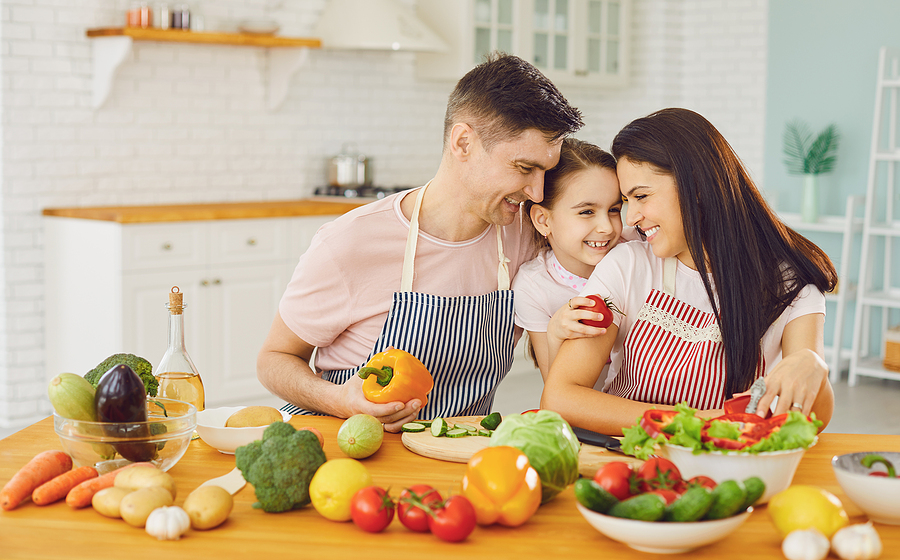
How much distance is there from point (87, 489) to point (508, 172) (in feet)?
3.61

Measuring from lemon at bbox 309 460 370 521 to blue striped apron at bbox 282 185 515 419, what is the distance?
0.74 metres

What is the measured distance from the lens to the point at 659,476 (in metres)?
1.22

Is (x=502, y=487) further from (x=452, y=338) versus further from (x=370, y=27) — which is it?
(x=370, y=27)

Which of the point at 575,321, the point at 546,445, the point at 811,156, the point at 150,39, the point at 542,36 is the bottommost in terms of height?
the point at 546,445

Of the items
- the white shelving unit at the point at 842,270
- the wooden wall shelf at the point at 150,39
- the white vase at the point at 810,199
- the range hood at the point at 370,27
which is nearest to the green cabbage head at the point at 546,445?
the wooden wall shelf at the point at 150,39

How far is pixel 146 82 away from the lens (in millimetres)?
4855

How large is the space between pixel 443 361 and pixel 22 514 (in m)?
0.96

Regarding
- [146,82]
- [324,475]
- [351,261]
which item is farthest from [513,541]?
[146,82]

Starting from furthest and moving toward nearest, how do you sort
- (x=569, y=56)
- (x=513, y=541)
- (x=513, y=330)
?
(x=569, y=56)
(x=513, y=330)
(x=513, y=541)

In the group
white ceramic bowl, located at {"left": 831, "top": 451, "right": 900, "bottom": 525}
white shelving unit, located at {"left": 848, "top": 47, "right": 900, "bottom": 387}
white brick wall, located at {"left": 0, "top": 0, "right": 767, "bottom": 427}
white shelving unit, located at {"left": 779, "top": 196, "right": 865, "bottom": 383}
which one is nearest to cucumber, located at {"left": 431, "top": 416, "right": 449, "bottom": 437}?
white ceramic bowl, located at {"left": 831, "top": 451, "right": 900, "bottom": 525}

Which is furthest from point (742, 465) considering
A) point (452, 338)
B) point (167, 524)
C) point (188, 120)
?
point (188, 120)

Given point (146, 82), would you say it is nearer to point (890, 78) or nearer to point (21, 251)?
point (21, 251)

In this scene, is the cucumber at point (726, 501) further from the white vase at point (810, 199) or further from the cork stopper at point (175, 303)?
the white vase at point (810, 199)

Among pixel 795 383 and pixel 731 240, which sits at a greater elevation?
pixel 731 240
